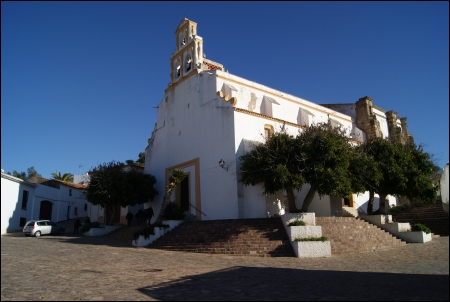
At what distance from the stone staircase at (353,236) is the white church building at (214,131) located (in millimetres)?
4133

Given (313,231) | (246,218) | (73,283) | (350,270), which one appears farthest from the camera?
(246,218)

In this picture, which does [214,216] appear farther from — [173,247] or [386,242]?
[386,242]

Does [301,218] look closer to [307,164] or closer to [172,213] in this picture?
[307,164]

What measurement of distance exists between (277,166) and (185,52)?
561 inches

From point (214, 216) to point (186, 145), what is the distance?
5.82 metres

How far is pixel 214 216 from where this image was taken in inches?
867

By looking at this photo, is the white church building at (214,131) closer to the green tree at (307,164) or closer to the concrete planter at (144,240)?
the green tree at (307,164)

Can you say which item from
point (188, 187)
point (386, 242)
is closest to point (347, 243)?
point (386, 242)

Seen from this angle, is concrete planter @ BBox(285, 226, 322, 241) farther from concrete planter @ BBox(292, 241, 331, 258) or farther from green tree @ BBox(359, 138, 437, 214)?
green tree @ BBox(359, 138, 437, 214)

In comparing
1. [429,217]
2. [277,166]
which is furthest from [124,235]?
[429,217]

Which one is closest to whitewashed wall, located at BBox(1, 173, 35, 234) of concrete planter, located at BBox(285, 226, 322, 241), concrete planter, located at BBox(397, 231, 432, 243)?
concrete planter, located at BBox(285, 226, 322, 241)

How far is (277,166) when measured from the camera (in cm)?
1698

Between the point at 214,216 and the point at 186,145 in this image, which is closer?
the point at 214,216

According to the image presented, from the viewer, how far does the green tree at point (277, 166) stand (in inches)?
663
